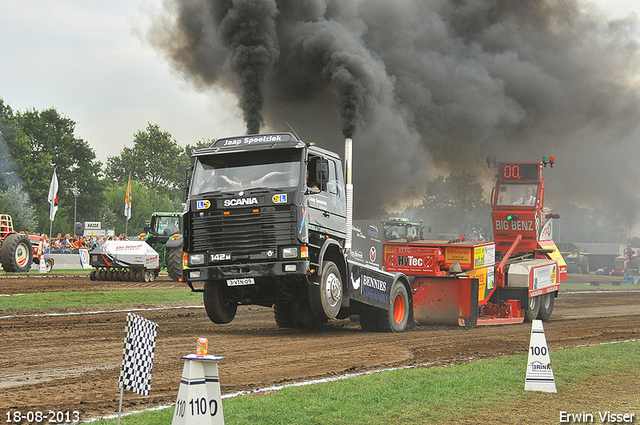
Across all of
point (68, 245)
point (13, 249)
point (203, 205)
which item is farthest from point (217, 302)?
point (68, 245)

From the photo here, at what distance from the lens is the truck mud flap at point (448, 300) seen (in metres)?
14.6

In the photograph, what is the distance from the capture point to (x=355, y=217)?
28.7m

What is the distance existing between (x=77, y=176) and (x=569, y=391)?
79.8 metres

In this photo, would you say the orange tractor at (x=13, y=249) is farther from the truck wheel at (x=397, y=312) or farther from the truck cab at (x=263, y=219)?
the truck wheel at (x=397, y=312)

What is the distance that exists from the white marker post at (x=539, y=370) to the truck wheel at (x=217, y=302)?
5.75 metres

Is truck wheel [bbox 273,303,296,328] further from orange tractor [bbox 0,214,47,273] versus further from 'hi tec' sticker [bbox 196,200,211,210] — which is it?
orange tractor [bbox 0,214,47,273]

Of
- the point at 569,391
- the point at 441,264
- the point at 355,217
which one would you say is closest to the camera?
the point at 569,391

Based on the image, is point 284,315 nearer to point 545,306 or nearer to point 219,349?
point 219,349

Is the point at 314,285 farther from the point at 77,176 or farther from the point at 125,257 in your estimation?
the point at 77,176

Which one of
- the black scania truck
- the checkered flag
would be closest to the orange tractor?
the black scania truck

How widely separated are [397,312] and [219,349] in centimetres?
474

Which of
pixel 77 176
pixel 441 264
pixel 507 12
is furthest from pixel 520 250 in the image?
pixel 77 176

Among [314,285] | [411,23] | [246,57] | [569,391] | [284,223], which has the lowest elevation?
[569,391]

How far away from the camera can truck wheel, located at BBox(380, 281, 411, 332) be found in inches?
520
